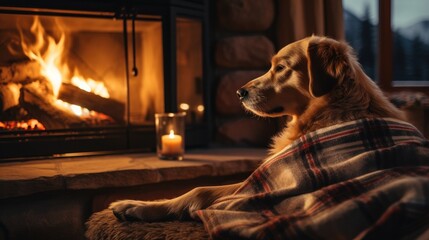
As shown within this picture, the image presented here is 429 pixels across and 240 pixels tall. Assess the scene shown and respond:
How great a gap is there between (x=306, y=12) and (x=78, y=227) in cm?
162

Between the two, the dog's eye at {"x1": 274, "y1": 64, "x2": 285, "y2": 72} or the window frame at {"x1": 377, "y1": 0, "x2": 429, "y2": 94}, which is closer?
the dog's eye at {"x1": 274, "y1": 64, "x2": 285, "y2": 72}

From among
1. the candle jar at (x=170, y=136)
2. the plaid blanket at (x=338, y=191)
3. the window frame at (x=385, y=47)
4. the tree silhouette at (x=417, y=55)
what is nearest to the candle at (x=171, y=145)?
the candle jar at (x=170, y=136)

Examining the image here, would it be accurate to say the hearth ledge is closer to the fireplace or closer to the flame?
the fireplace

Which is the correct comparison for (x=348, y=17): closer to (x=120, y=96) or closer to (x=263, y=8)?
(x=263, y=8)

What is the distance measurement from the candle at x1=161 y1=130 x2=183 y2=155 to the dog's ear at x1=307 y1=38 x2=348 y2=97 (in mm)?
910

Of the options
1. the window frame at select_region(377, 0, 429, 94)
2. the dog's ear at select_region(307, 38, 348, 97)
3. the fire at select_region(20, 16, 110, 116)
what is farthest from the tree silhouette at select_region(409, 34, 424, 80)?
the fire at select_region(20, 16, 110, 116)

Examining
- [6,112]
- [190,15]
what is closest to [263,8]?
[190,15]

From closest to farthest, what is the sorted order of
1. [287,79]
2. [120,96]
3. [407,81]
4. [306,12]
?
[287,79], [120,96], [306,12], [407,81]

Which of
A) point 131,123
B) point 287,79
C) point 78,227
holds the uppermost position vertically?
point 287,79

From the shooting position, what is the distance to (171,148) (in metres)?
2.13

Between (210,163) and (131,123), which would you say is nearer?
(210,163)

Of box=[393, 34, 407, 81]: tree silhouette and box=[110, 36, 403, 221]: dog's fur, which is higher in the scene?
box=[393, 34, 407, 81]: tree silhouette

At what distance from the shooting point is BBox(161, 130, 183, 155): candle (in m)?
2.13

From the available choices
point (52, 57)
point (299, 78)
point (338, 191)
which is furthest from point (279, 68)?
point (52, 57)
